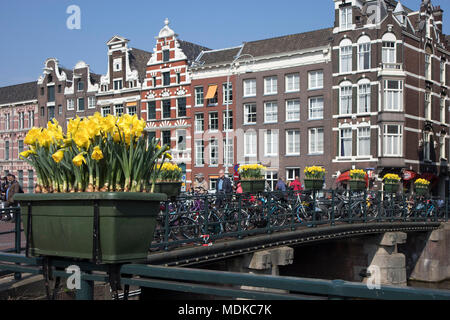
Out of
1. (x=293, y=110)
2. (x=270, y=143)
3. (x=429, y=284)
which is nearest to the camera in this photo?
(x=429, y=284)

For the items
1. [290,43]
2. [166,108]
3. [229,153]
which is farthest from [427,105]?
[166,108]

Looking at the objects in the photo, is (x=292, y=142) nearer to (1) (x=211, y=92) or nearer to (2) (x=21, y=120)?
(1) (x=211, y=92)

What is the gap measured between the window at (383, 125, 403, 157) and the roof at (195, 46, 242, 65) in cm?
1245

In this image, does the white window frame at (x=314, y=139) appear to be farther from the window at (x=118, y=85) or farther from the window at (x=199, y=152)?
the window at (x=118, y=85)

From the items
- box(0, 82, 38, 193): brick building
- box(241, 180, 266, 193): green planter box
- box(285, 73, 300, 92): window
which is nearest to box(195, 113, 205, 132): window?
box(285, 73, 300, 92): window

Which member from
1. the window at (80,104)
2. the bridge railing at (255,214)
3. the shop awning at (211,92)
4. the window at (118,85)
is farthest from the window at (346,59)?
the window at (80,104)

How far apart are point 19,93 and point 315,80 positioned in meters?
32.8

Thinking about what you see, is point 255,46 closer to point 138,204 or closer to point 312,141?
point 312,141

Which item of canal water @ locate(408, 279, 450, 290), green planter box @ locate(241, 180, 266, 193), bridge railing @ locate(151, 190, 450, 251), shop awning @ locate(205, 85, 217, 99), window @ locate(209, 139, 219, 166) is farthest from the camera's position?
window @ locate(209, 139, 219, 166)

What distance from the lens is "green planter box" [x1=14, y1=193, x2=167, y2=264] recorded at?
2.84 m

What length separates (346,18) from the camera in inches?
1390

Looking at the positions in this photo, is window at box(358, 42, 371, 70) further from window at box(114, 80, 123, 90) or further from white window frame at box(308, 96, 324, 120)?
window at box(114, 80, 123, 90)

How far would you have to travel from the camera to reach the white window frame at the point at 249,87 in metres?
38.8
